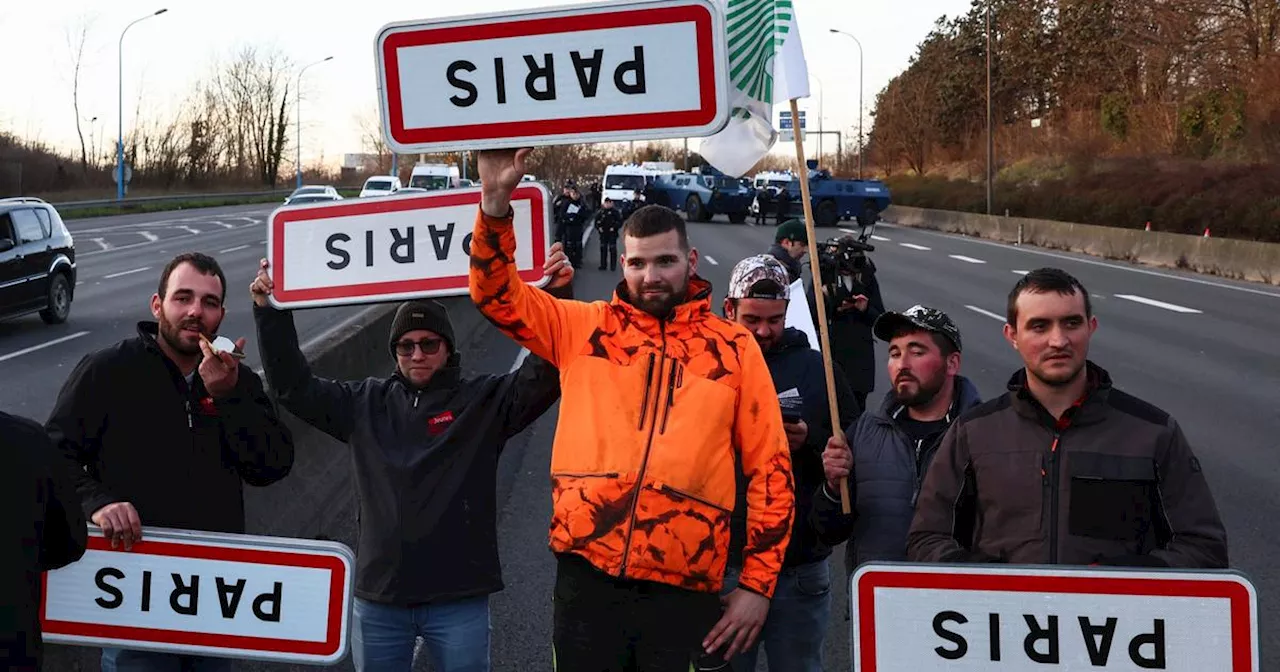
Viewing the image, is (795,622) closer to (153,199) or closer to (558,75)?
(558,75)

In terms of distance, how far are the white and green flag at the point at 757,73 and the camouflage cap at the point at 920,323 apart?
0.77 metres

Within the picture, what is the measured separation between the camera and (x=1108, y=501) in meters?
3.06

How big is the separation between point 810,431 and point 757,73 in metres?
1.20

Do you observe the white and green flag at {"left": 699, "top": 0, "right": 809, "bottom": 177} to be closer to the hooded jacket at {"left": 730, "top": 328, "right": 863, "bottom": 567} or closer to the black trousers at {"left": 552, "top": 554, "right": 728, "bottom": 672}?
the hooded jacket at {"left": 730, "top": 328, "right": 863, "bottom": 567}

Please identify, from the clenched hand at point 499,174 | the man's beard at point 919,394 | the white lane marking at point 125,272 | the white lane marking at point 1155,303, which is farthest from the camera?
the white lane marking at point 125,272

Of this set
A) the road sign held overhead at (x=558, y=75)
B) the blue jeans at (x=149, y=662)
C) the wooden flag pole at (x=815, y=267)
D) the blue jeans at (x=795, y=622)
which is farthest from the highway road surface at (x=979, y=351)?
the road sign held overhead at (x=558, y=75)

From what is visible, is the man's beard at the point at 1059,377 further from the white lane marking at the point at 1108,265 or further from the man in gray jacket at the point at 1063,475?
the white lane marking at the point at 1108,265

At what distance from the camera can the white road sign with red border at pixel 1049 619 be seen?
286 cm

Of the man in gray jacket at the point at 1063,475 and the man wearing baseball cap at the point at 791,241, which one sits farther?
the man wearing baseball cap at the point at 791,241

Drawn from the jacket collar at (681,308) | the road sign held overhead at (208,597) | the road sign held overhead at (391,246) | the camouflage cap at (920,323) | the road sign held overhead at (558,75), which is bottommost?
the road sign held overhead at (208,597)

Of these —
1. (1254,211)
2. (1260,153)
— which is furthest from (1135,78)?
(1254,211)

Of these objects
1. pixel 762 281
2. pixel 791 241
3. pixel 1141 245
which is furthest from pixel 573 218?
pixel 762 281

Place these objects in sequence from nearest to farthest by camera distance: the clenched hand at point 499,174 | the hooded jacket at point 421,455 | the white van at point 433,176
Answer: the clenched hand at point 499,174, the hooded jacket at point 421,455, the white van at point 433,176

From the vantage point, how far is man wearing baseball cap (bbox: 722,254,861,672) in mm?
4074
